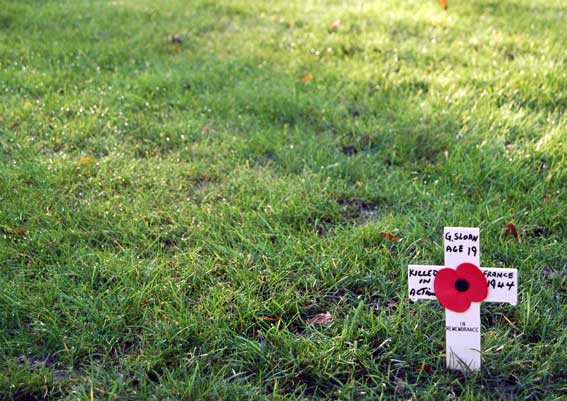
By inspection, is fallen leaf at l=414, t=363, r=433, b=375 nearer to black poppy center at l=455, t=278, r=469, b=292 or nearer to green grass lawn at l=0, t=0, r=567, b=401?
green grass lawn at l=0, t=0, r=567, b=401

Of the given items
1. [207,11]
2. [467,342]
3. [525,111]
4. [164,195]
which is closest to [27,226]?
[164,195]

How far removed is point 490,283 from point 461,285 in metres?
0.10

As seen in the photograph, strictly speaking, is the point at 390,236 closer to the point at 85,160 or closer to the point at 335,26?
the point at 85,160

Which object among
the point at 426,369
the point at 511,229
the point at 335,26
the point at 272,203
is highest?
the point at 335,26

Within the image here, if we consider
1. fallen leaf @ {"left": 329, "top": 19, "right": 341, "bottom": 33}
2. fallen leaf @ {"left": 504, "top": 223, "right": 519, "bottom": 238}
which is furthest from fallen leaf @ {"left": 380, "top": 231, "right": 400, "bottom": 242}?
fallen leaf @ {"left": 329, "top": 19, "right": 341, "bottom": 33}

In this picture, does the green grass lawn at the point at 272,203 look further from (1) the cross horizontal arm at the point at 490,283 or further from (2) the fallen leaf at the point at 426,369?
(1) the cross horizontal arm at the point at 490,283

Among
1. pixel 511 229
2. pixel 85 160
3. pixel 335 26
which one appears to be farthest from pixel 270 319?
pixel 335 26

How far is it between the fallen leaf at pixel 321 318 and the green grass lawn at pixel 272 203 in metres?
0.02

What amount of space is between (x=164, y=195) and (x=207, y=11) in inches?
141

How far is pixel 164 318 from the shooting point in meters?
2.33

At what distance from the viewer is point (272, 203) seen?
10.0ft

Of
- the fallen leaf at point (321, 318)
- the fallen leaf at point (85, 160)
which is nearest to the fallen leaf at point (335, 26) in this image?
the fallen leaf at point (85, 160)

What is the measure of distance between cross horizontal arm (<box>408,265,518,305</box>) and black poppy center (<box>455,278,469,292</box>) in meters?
0.07

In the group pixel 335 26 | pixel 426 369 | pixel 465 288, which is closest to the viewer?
pixel 465 288
